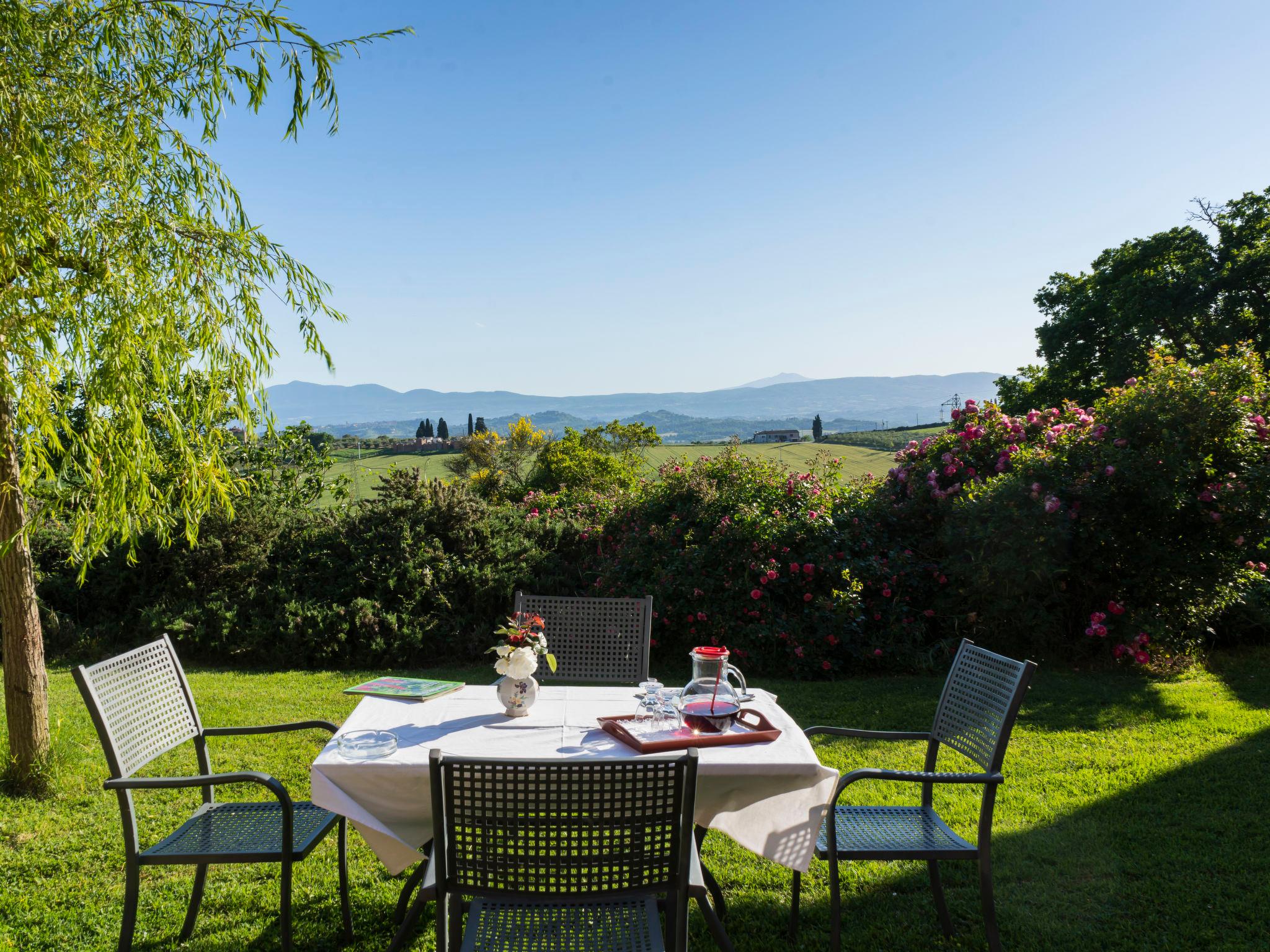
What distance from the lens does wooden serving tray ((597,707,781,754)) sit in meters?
2.46

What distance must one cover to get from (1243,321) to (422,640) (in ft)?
67.6

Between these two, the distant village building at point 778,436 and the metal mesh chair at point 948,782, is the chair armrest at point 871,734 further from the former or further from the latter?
the distant village building at point 778,436

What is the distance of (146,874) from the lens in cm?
330

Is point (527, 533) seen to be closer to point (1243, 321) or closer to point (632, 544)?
point (632, 544)

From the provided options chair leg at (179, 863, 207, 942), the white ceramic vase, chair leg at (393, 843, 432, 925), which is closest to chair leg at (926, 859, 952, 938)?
the white ceramic vase

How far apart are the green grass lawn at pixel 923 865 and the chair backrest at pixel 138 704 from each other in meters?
0.71

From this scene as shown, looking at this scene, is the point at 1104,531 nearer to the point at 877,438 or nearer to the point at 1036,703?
the point at 1036,703

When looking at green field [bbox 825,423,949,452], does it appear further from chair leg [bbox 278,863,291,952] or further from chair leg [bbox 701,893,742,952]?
chair leg [bbox 278,863,291,952]

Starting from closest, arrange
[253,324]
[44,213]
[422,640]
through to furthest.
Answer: [44,213], [253,324], [422,640]

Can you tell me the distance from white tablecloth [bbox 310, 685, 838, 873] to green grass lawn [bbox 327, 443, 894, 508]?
562cm

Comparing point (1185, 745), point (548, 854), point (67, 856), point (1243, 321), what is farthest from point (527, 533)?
point (1243, 321)

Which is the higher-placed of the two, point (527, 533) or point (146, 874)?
point (527, 533)

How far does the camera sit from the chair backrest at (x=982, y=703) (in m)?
2.58

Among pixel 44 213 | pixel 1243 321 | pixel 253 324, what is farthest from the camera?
pixel 1243 321
